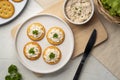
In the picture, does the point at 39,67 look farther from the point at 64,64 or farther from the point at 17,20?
the point at 17,20

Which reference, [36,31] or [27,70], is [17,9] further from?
[27,70]

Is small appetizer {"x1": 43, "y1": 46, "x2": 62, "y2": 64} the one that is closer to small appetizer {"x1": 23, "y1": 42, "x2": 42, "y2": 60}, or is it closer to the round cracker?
small appetizer {"x1": 23, "y1": 42, "x2": 42, "y2": 60}

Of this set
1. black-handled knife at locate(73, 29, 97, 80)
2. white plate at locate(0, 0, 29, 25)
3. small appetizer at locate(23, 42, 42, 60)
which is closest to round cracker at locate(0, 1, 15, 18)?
white plate at locate(0, 0, 29, 25)

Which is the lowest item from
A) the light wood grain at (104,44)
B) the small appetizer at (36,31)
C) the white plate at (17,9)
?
the light wood grain at (104,44)

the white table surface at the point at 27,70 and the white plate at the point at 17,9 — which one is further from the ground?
the white plate at the point at 17,9

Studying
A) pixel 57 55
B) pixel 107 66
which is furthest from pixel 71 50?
pixel 107 66

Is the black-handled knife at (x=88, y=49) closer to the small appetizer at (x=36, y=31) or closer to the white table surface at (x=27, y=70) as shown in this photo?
the white table surface at (x=27, y=70)

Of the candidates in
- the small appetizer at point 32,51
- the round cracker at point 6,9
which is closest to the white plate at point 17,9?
the round cracker at point 6,9
